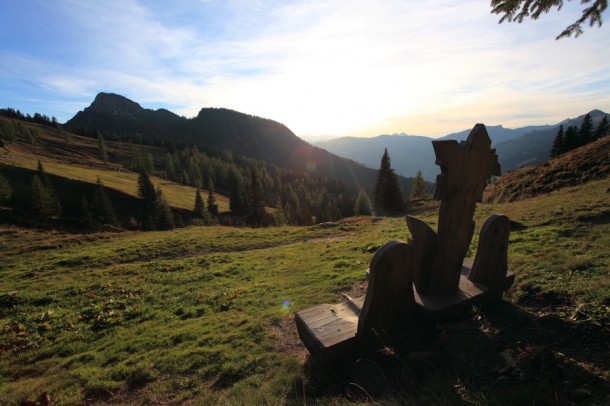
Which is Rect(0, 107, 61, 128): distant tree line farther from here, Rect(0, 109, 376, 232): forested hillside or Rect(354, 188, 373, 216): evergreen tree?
Rect(354, 188, 373, 216): evergreen tree

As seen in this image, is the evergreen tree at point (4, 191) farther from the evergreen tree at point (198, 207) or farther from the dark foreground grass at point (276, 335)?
the dark foreground grass at point (276, 335)

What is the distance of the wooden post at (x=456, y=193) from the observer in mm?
4516

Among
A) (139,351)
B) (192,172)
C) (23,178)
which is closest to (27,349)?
(139,351)

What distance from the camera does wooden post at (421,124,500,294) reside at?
4.52m

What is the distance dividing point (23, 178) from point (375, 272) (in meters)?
78.6

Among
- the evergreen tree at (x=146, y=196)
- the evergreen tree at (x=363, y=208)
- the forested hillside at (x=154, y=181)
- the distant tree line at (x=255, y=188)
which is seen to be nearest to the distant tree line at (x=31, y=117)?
the forested hillside at (x=154, y=181)

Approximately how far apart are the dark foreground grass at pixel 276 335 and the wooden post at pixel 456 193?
0.78 metres

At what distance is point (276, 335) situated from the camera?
21.7ft

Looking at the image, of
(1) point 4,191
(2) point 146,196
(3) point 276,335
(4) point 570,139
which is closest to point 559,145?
(4) point 570,139

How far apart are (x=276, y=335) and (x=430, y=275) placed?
146 inches

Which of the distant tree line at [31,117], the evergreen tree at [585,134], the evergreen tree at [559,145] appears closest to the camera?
the evergreen tree at [585,134]

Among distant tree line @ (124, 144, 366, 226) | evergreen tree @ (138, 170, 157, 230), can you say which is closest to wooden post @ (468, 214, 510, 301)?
distant tree line @ (124, 144, 366, 226)

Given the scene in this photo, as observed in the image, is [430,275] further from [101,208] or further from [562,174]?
[101,208]

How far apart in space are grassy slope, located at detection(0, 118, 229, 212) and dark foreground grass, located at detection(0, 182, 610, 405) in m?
64.5
